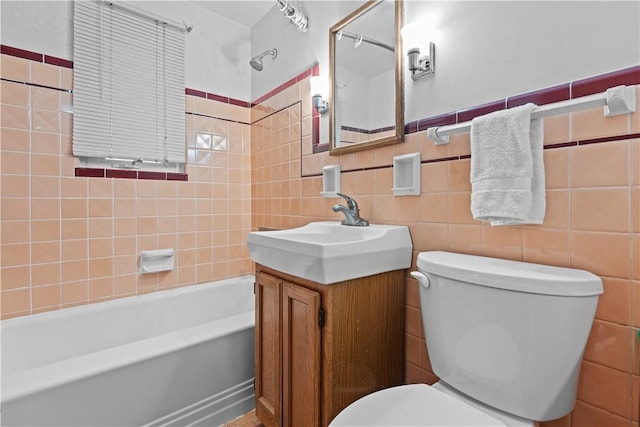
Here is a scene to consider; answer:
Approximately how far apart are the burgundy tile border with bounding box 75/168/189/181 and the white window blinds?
0.21 feet

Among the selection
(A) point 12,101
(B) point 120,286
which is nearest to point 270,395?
(B) point 120,286

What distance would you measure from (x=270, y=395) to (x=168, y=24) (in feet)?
7.44

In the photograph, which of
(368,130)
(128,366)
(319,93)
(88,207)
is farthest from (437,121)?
(88,207)

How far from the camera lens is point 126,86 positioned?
1943 millimetres

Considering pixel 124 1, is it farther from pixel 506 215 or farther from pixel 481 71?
pixel 506 215

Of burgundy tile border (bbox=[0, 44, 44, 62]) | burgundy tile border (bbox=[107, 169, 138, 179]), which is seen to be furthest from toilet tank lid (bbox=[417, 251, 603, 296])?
burgundy tile border (bbox=[0, 44, 44, 62])

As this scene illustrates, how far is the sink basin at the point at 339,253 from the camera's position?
106cm

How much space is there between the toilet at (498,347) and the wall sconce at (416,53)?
773mm

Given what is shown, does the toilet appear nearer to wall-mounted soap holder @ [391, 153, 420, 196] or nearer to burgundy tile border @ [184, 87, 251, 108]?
wall-mounted soap holder @ [391, 153, 420, 196]

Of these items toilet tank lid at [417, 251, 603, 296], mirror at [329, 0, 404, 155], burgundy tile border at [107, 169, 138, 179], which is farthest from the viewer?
burgundy tile border at [107, 169, 138, 179]

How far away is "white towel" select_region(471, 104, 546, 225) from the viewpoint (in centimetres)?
90

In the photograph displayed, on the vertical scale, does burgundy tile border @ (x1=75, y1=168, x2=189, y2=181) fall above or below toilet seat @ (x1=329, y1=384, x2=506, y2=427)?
above

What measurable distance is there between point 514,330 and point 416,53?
1039 millimetres

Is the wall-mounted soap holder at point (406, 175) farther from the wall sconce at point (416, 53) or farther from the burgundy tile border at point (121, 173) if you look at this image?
the burgundy tile border at point (121, 173)
